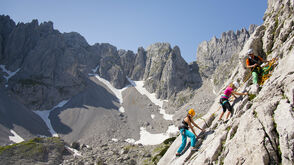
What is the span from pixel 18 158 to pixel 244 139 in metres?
74.4

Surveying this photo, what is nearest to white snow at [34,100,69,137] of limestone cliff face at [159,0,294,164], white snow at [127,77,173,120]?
white snow at [127,77,173,120]

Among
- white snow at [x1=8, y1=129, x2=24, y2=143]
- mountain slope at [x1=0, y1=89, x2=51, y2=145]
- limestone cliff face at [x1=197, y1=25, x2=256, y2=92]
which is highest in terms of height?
limestone cliff face at [x1=197, y1=25, x2=256, y2=92]

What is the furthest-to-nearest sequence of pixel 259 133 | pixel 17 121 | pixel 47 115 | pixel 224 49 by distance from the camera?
pixel 224 49, pixel 47 115, pixel 17 121, pixel 259 133

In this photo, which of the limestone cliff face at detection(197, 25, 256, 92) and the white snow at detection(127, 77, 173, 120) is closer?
the white snow at detection(127, 77, 173, 120)

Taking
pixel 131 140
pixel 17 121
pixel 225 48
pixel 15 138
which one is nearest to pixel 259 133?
pixel 131 140

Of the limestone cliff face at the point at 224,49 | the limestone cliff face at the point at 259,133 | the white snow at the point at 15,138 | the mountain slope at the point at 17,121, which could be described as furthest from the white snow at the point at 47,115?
the limestone cliff face at the point at 224,49

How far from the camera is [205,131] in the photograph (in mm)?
13461

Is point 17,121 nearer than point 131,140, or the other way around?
point 17,121

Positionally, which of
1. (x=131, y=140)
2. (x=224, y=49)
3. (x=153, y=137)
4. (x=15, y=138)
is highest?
(x=224, y=49)

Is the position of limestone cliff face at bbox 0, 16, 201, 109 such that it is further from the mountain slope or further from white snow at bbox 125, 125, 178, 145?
white snow at bbox 125, 125, 178, 145

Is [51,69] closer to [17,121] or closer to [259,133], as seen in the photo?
[17,121]

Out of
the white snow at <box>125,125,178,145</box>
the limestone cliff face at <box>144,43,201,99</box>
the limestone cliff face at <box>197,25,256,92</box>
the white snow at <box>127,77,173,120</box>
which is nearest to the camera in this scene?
the white snow at <box>125,125,178,145</box>

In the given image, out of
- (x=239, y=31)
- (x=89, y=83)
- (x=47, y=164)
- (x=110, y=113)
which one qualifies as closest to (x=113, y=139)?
(x=110, y=113)

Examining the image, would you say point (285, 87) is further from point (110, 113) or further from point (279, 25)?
point (110, 113)
